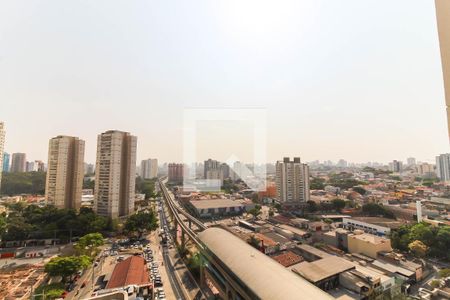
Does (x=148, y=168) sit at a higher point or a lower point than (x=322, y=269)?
higher

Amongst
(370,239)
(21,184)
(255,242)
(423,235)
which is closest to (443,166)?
(423,235)

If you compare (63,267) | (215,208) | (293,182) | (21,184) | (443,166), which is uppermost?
(443,166)

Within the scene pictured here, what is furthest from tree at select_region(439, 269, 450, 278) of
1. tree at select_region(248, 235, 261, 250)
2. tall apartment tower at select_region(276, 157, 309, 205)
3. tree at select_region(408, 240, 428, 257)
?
tall apartment tower at select_region(276, 157, 309, 205)

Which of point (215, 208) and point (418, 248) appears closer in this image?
point (418, 248)

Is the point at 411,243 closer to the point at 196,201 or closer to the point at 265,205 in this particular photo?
the point at 265,205

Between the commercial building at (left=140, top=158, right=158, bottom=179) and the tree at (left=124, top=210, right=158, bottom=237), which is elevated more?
the commercial building at (left=140, top=158, right=158, bottom=179)

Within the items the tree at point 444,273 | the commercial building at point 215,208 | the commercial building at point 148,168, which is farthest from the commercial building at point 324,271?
the commercial building at point 148,168

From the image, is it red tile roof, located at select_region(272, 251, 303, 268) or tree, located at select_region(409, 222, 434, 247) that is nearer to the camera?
red tile roof, located at select_region(272, 251, 303, 268)

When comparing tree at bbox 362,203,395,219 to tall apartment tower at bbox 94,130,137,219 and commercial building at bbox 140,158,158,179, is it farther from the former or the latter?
commercial building at bbox 140,158,158,179

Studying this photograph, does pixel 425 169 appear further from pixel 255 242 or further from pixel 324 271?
pixel 324 271
